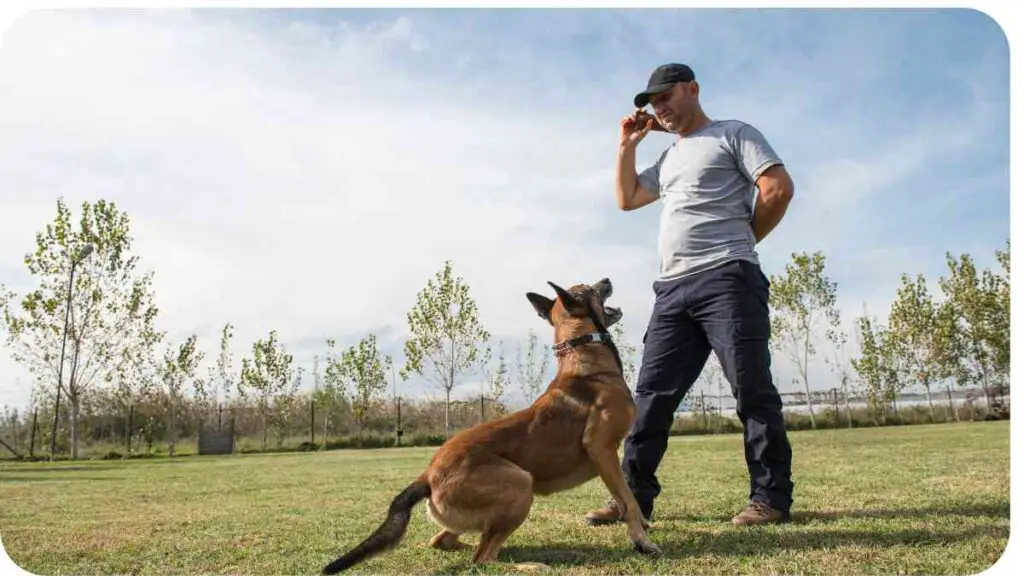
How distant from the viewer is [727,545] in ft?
12.8

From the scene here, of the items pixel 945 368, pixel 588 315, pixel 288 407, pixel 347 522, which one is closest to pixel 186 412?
pixel 288 407

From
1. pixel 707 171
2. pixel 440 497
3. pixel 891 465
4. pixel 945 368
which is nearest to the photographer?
pixel 440 497

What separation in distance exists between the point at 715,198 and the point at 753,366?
1.08 m

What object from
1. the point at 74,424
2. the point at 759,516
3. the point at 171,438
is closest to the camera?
the point at 759,516

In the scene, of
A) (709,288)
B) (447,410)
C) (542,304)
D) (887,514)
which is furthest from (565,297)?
(447,410)

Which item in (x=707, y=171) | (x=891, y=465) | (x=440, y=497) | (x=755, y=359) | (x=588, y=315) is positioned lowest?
(x=891, y=465)

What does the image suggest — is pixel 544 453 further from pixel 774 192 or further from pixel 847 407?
pixel 847 407

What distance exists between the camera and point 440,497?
370cm

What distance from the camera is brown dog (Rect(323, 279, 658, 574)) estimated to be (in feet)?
12.0

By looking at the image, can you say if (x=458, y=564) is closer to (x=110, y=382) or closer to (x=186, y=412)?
(x=110, y=382)

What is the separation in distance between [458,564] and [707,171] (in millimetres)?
2798

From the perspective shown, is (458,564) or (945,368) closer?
(458,564)

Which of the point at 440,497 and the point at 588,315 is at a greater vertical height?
the point at 588,315

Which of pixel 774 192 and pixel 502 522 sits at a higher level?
pixel 774 192
